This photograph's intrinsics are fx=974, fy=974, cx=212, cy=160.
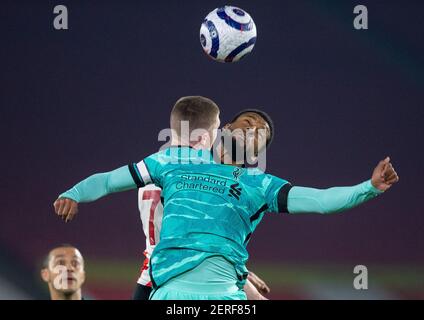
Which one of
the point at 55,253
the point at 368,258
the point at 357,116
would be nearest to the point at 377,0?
the point at 357,116

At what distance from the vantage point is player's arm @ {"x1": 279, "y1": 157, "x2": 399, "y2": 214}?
367 cm

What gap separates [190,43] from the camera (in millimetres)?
7941

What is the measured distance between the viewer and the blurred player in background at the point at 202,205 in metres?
3.90

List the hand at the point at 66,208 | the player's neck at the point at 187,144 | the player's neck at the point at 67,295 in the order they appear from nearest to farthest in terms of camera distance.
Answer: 1. the hand at the point at 66,208
2. the player's neck at the point at 187,144
3. the player's neck at the point at 67,295

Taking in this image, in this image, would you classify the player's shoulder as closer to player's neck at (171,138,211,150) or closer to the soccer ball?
player's neck at (171,138,211,150)

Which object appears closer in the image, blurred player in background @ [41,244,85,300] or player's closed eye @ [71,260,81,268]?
blurred player in background @ [41,244,85,300]

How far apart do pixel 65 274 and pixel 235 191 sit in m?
1.98

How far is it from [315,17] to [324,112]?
2.58 feet

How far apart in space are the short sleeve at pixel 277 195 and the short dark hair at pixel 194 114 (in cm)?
39

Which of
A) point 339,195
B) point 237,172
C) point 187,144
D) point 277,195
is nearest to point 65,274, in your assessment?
point 187,144

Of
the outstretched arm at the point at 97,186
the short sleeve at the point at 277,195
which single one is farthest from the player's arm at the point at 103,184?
the short sleeve at the point at 277,195

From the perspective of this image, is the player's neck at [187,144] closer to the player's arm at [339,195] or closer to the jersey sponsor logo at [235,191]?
the jersey sponsor logo at [235,191]

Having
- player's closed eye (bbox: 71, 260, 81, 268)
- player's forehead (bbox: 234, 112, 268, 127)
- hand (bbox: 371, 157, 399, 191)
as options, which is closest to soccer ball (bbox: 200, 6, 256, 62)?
player's forehead (bbox: 234, 112, 268, 127)

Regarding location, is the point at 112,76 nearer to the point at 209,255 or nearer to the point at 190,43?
the point at 190,43
